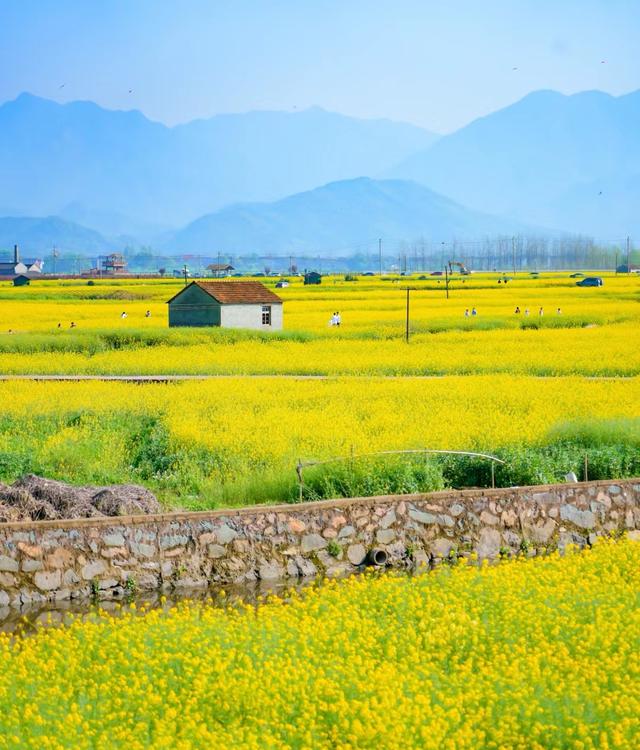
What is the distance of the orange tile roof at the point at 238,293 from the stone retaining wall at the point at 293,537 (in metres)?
39.9

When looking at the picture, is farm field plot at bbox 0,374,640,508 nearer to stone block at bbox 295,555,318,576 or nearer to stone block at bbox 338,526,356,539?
stone block at bbox 338,526,356,539

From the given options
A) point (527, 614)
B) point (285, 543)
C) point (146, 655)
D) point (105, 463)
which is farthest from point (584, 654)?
point (105, 463)

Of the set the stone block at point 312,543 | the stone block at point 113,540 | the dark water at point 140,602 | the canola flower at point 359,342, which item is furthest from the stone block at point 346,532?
the canola flower at point 359,342

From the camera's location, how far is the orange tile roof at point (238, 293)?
2359 inches

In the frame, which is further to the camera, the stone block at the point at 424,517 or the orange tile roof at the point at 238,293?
the orange tile roof at the point at 238,293

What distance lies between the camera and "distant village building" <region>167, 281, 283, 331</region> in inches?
2356

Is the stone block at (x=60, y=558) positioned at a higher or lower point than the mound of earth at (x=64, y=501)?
lower

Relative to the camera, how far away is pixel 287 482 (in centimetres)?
2170

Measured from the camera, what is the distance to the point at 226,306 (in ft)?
196

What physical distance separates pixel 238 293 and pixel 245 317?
1.24 m

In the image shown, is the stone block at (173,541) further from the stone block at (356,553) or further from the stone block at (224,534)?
the stone block at (356,553)

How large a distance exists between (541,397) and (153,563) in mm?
17091

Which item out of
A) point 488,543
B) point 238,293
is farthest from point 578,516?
point 238,293

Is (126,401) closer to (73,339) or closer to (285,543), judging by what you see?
(285,543)
